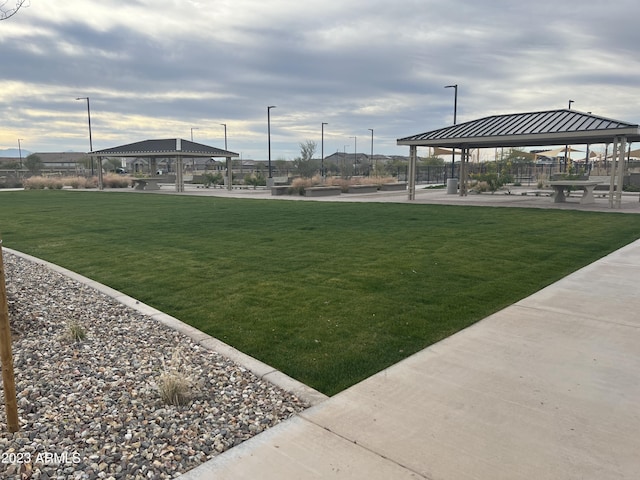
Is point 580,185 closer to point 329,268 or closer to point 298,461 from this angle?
point 329,268

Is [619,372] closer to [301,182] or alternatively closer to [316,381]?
[316,381]

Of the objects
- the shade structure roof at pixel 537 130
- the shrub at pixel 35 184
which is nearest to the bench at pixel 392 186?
the shade structure roof at pixel 537 130

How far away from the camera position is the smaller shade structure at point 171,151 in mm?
36000

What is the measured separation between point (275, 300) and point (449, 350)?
251 centimetres

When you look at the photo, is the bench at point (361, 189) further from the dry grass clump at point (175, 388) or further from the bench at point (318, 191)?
the dry grass clump at point (175, 388)

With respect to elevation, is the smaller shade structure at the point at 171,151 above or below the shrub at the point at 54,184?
above

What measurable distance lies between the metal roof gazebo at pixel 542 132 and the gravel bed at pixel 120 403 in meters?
17.8

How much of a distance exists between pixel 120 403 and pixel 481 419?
8.47ft

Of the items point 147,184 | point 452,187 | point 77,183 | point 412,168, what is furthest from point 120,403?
point 77,183

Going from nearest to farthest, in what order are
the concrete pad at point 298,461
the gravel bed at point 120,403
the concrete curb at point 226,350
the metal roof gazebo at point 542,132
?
1. the concrete pad at point 298,461
2. the gravel bed at point 120,403
3. the concrete curb at point 226,350
4. the metal roof gazebo at point 542,132

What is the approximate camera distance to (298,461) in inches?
119

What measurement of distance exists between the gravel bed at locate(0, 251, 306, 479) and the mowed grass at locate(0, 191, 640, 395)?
0.54 metres

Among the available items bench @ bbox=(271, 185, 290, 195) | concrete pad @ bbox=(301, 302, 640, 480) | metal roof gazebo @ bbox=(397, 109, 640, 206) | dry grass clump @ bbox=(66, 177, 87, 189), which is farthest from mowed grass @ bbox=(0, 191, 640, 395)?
dry grass clump @ bbox=(66, 177, 87, 189)

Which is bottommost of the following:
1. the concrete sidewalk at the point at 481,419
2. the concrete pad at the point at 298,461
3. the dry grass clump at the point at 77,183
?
the concrete pad at the point at 298,461
